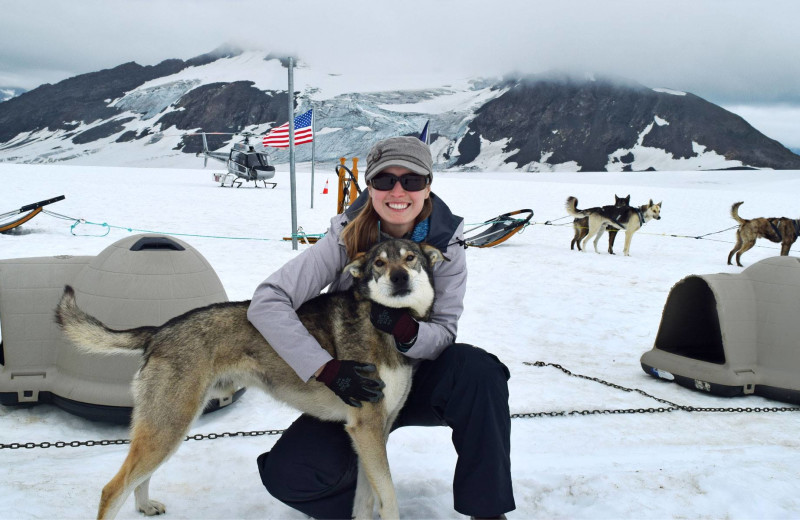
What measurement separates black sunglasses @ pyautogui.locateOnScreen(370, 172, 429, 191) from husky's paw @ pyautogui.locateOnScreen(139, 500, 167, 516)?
1.70 m

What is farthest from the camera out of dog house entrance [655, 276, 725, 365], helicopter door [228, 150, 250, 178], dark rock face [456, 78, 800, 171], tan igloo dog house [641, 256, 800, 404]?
dark rock face [456, 78, 800, 171]

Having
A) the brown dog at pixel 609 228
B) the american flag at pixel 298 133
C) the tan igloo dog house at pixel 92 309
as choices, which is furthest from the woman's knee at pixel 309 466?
the american flag at pixel 298 133

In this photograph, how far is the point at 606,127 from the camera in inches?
4053

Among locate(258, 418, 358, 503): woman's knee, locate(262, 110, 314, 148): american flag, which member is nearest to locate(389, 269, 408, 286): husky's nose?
locate(258, 418, 358, 503): woman's knee

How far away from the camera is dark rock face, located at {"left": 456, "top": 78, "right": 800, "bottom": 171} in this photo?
94750mm

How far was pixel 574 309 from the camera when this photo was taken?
713 cm

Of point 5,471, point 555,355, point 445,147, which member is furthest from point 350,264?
point 445,147

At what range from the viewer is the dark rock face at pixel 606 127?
9475cm

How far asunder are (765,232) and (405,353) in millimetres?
11812

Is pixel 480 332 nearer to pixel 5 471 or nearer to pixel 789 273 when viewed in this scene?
pixel 789 273

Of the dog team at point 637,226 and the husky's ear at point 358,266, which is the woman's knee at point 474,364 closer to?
the husky's ear at point 358,266

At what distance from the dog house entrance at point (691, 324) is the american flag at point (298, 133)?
11741 mm

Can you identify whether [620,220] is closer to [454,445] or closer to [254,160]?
[454,445]

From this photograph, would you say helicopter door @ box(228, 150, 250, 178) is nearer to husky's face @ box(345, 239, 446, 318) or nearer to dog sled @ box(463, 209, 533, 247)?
dog sled @ box(463, 209, 533, 247)
